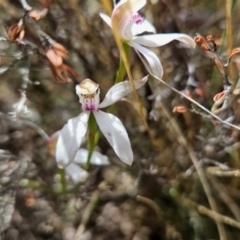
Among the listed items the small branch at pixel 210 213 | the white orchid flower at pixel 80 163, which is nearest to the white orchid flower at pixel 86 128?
the white orchid flower at pixel 80 163

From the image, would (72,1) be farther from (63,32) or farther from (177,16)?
(177,16)

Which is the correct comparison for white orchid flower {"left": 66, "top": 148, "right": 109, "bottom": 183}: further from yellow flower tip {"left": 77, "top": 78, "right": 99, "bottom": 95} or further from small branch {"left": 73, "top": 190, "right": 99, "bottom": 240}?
yellow flower tip {"left": 77, "top": 78, "right": 99, "bottom": 95}

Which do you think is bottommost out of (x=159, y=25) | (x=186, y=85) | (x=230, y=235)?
(x=230, y=235)

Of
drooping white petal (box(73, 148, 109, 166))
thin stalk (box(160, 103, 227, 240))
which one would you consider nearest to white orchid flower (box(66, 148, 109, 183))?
drooping white petal (box(73, 148, 109, 166))

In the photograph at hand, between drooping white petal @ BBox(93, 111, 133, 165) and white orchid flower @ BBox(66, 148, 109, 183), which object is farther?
white orchid flower @ BBox(66, 148, 109, 183)

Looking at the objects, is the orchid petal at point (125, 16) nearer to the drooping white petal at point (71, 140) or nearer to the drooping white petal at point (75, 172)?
the drooping white petal at point (71, 140)

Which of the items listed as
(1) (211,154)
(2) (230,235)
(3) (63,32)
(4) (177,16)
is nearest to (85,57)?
(3) (63,32)

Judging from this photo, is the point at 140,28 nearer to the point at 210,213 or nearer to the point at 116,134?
the point at 116,134

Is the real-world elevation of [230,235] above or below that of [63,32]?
below
